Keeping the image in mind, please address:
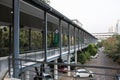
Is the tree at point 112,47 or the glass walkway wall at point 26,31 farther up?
the glass walkway wall at point 26,31

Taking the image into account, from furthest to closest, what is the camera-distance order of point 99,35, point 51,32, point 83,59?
point 99,35, point 83,59, point 51,32

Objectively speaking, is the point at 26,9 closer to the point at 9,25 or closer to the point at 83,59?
the point at 9,25

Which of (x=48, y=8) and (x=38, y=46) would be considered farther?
(x=38, y=46)

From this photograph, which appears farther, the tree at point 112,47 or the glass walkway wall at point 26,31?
the tree at point 112,47

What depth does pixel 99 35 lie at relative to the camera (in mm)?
187875

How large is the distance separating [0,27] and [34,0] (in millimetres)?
7473

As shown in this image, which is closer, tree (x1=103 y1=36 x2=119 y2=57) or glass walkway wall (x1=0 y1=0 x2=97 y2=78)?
glass walkway wall (x1=0 y1=0 x2=97 y2=78)

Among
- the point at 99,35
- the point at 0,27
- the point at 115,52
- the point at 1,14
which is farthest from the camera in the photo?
the point at 99,35

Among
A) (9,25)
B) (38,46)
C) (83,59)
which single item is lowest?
(83,59)

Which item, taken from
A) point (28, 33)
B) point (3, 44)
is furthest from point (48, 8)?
point (28, 33)

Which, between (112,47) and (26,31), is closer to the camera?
(26,31)

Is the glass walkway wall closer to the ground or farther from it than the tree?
farther from it

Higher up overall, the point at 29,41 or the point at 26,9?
the point at 26,9

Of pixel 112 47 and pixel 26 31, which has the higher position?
pixel 26 31
